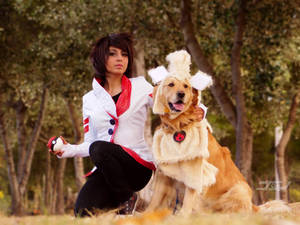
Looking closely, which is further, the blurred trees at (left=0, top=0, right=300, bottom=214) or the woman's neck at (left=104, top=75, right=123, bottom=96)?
the blurred trees at (left=0, top=0, right=300, bottom=214)

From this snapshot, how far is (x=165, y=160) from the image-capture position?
14.6 ft

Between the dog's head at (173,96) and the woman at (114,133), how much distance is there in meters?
0.65

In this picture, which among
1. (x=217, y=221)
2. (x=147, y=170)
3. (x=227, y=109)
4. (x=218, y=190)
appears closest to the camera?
(x=217, y=221)

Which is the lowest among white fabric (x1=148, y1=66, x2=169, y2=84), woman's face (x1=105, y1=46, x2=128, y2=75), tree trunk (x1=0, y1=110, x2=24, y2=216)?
tree trunk (x1=0, y1=110, x2=24, y2=216)

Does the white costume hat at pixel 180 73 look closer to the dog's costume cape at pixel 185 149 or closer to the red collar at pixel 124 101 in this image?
the dog's costume cape at pixel 185 149

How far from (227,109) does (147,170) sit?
5727 millimetres

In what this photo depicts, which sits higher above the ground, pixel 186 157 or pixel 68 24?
pixel 68 24

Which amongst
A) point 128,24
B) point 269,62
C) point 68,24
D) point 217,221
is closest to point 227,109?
point 269,62

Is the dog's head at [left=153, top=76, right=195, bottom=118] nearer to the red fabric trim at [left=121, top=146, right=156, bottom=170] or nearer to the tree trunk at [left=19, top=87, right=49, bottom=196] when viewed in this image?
the red fabric trim at [left=121, top=146, right=156, bottom=170]

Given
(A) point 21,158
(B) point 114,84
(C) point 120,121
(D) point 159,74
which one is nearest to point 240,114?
(B) point 114,84

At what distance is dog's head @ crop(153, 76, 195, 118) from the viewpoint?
437 cm

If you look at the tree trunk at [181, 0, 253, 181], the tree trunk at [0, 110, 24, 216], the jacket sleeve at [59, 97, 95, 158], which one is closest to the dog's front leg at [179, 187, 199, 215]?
the jacket sleeve at [59, 97, 95, 158]

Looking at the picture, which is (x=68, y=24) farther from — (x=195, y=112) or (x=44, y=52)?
(x=195, y=112)

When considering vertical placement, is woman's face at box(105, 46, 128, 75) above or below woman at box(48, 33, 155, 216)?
above
